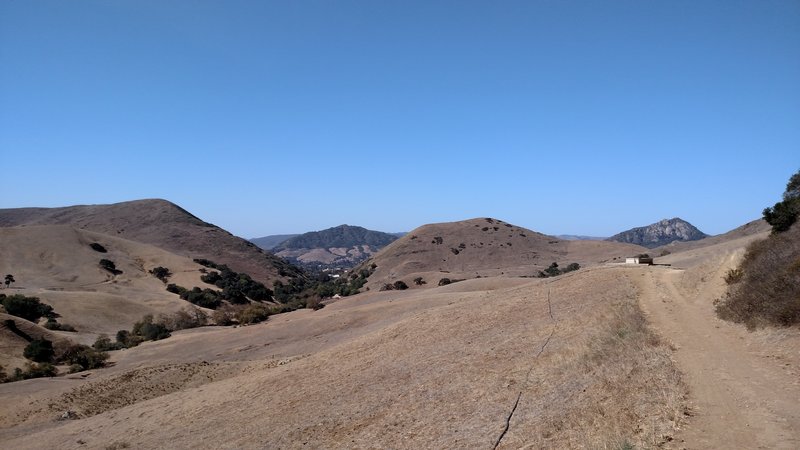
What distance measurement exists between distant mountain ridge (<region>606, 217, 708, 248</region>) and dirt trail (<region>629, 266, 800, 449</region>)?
15202 centimetres

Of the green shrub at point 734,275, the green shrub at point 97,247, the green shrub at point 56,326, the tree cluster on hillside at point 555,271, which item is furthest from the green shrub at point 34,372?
the green shrub at point 97,247

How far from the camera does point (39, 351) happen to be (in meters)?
33.2

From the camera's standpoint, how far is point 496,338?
1709 centimetres

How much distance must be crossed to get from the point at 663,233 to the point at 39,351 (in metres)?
168

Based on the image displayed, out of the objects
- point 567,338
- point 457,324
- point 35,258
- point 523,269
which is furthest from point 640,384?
point 35,258

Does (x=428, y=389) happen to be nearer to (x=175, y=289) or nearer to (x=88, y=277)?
(x=175, y=289)

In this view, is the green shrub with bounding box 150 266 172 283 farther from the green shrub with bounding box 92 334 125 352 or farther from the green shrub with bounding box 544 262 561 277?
the green shrub with bounding box 544 262 561 277

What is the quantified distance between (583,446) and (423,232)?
101006 millimetres

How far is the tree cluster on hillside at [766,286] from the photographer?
12.6 m

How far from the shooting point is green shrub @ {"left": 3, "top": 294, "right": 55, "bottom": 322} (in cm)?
4509

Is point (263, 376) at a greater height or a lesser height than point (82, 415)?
greater

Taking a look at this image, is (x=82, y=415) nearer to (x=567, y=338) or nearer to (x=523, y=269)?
(x=567, y=338)

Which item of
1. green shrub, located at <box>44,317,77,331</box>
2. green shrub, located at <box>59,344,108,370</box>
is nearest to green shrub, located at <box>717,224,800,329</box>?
green shrub, located at <box>59,344,108,370</box>

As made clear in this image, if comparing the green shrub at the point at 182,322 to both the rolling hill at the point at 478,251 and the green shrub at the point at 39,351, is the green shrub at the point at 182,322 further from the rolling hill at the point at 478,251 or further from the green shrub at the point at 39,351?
the rolling hill at the point at 478,251
